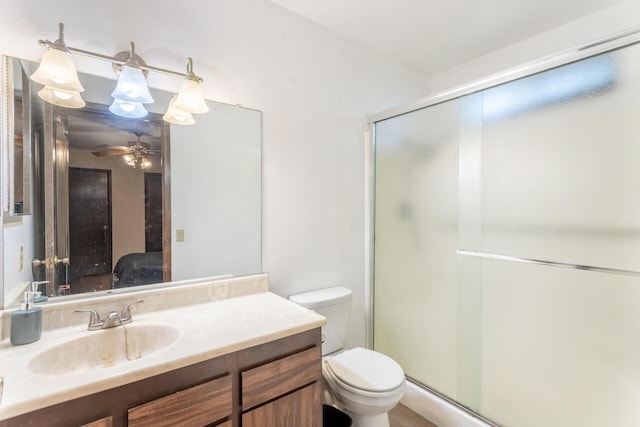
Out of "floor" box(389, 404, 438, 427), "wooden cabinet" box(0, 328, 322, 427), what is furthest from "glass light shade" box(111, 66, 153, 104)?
"floor" box(389, 404, 438, 427)

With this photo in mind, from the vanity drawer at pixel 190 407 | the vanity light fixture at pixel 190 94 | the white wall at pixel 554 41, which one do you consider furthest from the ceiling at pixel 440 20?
the vanity drawer at pixel 190 407

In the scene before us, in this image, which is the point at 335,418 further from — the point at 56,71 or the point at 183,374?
the point at 56,71

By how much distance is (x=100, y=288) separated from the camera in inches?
50.4

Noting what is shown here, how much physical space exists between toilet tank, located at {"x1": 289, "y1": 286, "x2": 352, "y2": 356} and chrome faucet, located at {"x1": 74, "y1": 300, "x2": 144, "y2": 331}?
0.81 m

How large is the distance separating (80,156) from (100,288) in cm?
55

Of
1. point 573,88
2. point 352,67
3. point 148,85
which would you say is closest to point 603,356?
point 573,88

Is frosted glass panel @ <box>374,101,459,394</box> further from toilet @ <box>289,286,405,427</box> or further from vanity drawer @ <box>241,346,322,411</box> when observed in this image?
vanity drawer @ <box>241,346,322,411</box>

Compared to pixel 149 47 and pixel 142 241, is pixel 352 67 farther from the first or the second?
pixel 142 241

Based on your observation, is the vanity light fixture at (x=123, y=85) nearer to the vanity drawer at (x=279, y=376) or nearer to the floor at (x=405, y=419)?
the vanity drawer at (x=279, y=376)

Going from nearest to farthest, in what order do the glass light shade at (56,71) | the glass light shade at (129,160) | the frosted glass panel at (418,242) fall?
the glass light shade at (56,71) → the glass light shade at (129,160) → the frosted glass panel at (418,242)

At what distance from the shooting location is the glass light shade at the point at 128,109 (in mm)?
1304

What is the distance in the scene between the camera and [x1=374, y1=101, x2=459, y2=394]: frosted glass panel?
1.85 meters

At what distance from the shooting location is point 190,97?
1416mm

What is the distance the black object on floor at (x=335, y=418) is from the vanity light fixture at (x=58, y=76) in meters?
1.79
